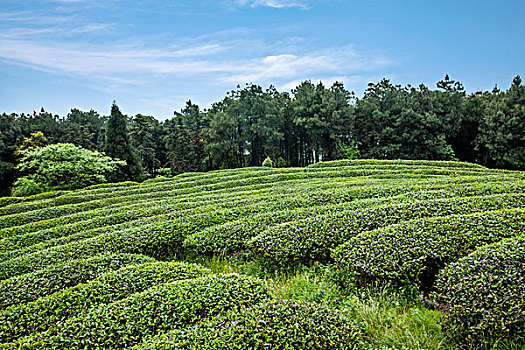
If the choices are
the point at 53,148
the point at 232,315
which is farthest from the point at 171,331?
the point at 53,148

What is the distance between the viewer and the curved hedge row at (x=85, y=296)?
362 cm

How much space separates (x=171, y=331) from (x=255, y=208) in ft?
14.6

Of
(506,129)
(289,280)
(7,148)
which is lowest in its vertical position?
(289,280)

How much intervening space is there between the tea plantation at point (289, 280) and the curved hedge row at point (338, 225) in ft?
0.09

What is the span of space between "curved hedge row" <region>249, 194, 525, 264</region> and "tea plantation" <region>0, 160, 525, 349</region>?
0.03 metres

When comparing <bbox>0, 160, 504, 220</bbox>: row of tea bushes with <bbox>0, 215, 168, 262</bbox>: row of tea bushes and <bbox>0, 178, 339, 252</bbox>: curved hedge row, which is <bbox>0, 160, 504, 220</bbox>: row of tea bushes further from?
<bbox>0, 215, 168, 262</bbox>: row of tea bushes

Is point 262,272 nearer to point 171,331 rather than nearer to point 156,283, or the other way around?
point 156,283

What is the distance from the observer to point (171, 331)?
9.86 feet

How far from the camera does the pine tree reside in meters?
25.6

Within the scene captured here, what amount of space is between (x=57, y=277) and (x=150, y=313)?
8.15 feet

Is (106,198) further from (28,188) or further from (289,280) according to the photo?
(289,280)

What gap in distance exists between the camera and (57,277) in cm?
480

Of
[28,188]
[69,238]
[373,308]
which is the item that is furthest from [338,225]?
[28,188]

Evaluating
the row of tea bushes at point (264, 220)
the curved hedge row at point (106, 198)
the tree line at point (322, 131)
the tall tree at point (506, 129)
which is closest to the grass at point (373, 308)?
the row of tea bushes at point (264, 220)
